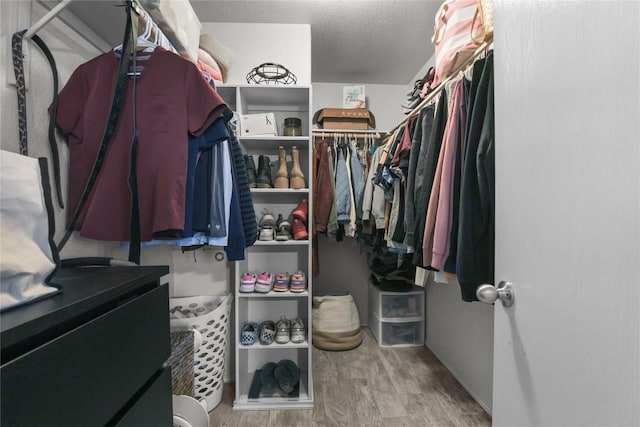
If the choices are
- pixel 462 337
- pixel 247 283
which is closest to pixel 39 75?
pixel 247 283

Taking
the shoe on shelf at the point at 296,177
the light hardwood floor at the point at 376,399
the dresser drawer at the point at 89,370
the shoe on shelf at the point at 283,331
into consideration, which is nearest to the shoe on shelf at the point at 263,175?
the shoe on shelf at the point at 296,177

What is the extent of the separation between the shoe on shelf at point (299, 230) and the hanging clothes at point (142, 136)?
0.81m

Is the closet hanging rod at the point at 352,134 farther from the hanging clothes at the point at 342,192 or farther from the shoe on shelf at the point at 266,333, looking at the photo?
the shoe on shelf at the point at 266,333

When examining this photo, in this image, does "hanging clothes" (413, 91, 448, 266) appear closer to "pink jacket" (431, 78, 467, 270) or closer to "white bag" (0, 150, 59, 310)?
"pink jacket" (431, 78, 467, 270)

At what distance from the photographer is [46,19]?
0.69 m

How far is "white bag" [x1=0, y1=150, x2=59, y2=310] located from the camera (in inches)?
15.8

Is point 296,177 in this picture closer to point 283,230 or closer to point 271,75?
point 283,230

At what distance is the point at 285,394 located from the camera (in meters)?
1.53

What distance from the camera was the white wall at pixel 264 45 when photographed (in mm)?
1792

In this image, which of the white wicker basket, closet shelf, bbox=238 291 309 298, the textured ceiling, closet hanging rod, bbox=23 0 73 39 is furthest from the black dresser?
the textured ceiling

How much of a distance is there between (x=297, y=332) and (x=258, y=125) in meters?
1.21

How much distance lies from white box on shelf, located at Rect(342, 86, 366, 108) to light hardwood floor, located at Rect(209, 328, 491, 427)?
1.98 m

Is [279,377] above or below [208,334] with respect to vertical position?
below

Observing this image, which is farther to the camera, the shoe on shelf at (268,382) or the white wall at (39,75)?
the shoe on shelf at (268,382)
